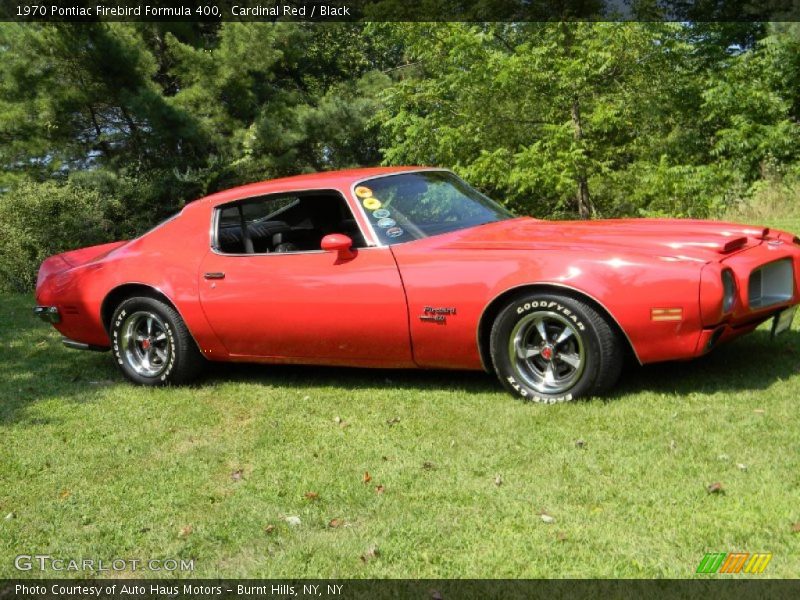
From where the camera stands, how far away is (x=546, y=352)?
17.0 ft

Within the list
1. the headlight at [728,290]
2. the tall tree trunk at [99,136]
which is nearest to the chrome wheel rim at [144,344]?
the headlight at [728,290]

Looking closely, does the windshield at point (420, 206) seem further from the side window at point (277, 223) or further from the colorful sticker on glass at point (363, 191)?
the side window at point (277, 223)

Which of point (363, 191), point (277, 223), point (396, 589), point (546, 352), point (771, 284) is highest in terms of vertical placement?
point (363, 191)

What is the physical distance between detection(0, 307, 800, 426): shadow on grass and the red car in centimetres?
29

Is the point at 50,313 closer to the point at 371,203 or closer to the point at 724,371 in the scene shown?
the point at 371,203

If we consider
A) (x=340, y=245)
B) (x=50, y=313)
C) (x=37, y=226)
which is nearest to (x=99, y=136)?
(x=37, y=226)

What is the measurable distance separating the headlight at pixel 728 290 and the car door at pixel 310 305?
186 centimetres

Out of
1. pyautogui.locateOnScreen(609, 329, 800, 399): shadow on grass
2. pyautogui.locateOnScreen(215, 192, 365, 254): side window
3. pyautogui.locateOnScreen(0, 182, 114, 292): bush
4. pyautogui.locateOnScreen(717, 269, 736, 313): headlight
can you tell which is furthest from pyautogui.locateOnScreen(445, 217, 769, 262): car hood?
pyautogui.locateOnScreen(0, 182, 114, 292): bush

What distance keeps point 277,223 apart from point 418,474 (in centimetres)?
288

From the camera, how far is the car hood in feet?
16.4

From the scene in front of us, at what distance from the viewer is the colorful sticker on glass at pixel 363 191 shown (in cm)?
598

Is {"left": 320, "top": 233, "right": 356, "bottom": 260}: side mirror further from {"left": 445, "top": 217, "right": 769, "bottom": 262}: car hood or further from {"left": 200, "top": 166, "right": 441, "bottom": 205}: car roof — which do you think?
{"left": 445, "top": 217, "right": 769, "bottom": 262}: car hood

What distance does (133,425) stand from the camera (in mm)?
5629

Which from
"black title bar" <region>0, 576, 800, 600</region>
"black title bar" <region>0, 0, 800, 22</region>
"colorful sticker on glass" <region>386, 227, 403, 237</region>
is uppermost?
"black title bar" <region>0, 0, 800, 22</region>
